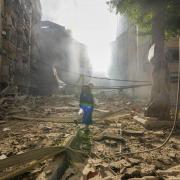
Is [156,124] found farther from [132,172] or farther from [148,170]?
[132,172]

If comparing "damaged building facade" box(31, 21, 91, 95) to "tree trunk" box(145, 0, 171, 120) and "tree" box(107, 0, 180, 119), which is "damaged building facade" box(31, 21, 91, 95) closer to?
"tree" box(107, 0, 180, 119)

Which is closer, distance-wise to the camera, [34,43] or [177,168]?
[177,168]

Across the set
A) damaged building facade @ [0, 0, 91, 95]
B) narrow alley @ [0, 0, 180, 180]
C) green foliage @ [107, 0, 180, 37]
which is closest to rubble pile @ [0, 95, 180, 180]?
narrow alley @ [0, 0, 180, 180]

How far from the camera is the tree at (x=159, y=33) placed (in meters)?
7.44

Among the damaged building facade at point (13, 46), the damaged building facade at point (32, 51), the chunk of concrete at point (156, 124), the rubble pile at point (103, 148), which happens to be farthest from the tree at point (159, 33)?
the damaged building facade at point (32, 51)

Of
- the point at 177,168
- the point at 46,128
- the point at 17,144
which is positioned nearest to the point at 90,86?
the point at 46,128

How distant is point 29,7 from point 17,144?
20228mm

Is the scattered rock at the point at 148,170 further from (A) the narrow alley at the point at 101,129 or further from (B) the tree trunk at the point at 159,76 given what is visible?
(B) the tree trunk at the point at 159,76

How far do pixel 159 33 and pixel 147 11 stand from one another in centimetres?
105

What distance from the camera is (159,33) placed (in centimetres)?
772

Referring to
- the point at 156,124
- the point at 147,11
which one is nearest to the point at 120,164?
the point at 156,124

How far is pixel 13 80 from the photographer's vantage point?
16.0m

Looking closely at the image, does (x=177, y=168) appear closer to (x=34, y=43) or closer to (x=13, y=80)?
(x=13, y=80)

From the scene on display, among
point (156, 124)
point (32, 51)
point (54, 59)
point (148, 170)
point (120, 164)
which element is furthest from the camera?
point (54, 59)
